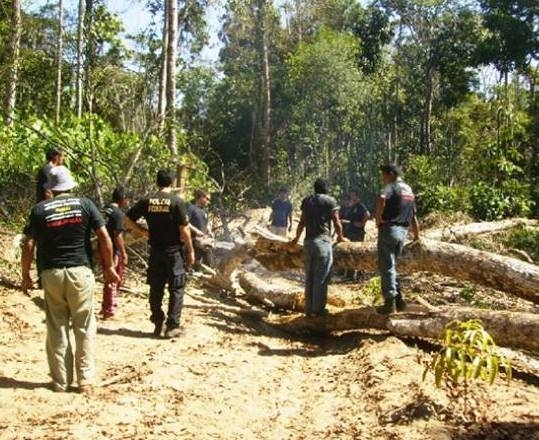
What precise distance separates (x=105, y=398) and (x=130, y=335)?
1959 millimetres

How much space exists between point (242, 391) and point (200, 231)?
13.8 feet

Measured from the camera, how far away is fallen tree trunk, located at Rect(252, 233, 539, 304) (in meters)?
6.64

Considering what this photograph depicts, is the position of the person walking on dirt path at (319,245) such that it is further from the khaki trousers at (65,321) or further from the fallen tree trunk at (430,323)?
the khaki trousers at (65,321)

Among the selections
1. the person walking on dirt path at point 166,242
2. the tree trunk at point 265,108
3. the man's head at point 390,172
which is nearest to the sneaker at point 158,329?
the person walking on dirt path at point 166,242

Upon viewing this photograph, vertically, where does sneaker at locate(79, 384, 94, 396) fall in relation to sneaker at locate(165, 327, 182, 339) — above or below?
below

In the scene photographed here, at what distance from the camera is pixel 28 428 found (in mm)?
4102

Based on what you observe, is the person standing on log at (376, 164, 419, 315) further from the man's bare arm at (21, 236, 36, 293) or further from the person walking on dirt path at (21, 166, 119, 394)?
the man's bare arm at (21, 236, 36, 293)

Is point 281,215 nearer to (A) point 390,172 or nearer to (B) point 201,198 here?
(B) point 201,198

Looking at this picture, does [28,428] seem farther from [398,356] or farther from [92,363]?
[398,356]

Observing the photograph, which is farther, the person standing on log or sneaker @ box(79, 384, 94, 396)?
the person standing on log

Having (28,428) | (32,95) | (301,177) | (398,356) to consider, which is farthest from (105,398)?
(301,177)

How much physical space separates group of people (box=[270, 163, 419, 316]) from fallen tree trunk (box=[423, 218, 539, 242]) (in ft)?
20.0

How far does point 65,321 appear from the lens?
4883 mm

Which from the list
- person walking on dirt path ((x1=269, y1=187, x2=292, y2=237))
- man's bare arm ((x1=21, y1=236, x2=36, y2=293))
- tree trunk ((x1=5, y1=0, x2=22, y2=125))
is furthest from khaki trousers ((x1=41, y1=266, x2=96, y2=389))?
tree trunk ((x1=5, y1=0, x2=22, y2=125))
